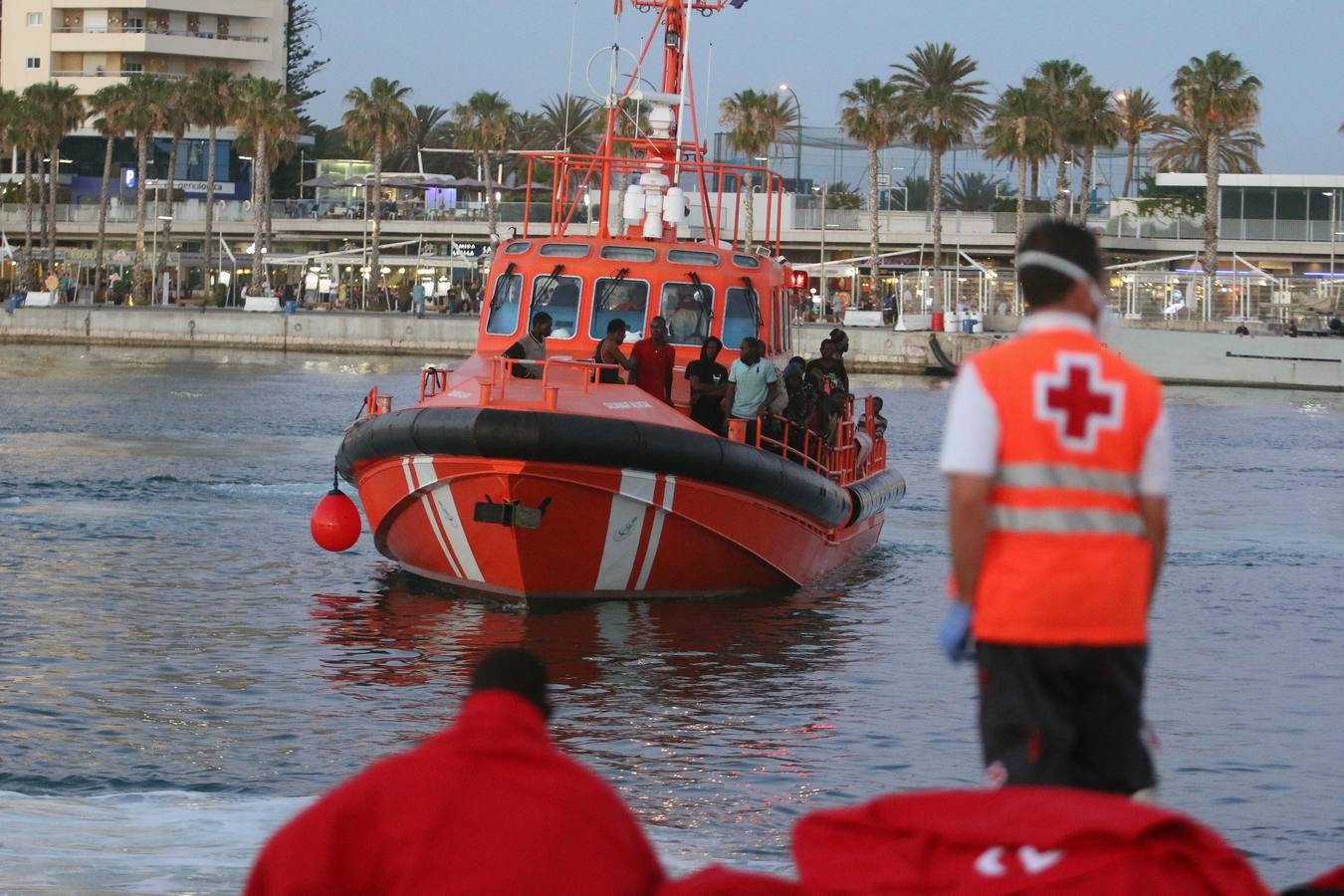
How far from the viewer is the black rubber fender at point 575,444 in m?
12.4

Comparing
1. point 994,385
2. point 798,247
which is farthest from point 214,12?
point 994,385

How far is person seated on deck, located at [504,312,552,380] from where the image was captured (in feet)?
46.6

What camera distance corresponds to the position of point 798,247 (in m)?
78.1

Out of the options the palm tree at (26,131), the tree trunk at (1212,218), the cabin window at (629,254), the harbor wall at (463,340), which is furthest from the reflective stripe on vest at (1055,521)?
the palm tree at (26,131)

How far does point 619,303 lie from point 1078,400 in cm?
1131

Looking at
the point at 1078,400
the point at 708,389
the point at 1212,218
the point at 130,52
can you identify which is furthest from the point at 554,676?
the point at 130,52

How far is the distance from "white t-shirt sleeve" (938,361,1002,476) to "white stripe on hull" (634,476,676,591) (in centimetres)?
883

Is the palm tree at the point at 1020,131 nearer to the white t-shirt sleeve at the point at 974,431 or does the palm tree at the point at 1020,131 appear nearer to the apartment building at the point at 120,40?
the apartment building at the point at 120,40

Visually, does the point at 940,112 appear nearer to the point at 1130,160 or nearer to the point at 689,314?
the point at 1130,160

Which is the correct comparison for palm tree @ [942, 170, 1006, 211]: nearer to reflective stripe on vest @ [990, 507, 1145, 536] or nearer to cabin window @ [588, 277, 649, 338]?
cabin window @ [588, 277, 649, 338]

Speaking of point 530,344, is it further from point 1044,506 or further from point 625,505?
point 1044,506

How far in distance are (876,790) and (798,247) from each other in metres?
69.9

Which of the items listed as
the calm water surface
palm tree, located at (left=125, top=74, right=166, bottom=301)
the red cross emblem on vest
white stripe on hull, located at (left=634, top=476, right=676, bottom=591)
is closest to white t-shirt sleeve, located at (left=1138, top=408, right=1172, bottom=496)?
the red cross emblem on vest

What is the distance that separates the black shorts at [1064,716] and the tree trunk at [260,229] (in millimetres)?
68552
